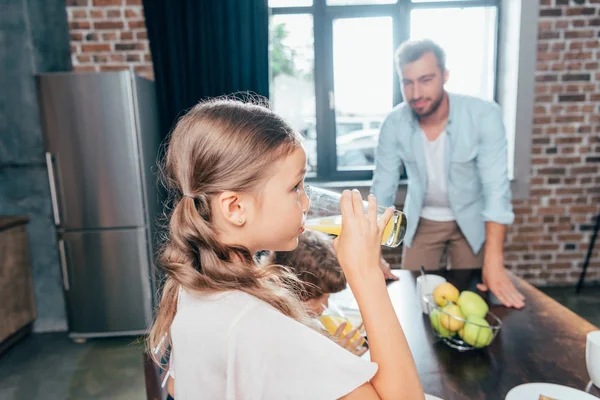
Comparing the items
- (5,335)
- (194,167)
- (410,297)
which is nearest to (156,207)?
(5,335)

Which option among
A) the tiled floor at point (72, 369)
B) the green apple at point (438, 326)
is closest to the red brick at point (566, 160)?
the tiled floor at point (72, 369)

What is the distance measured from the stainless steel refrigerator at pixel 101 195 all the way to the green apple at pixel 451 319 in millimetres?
2023

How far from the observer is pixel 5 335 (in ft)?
8.05

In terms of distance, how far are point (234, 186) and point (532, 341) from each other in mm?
841

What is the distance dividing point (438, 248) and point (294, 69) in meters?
1.84

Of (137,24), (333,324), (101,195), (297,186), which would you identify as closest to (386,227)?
(297,186)

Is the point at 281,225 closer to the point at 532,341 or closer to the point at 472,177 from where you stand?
the point at 532,341

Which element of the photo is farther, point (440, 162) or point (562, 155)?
point (562, 155)

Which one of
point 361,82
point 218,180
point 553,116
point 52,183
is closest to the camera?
point 218,180

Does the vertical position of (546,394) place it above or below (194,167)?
below

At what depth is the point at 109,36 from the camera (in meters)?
2.86

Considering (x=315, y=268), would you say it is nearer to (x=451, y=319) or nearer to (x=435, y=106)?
(x=451, y=319)

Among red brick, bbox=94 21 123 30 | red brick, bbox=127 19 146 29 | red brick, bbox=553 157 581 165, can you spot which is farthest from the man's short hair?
red brick, bbox=94 21 123 30

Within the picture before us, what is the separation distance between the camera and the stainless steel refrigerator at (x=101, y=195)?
245 centimetres
